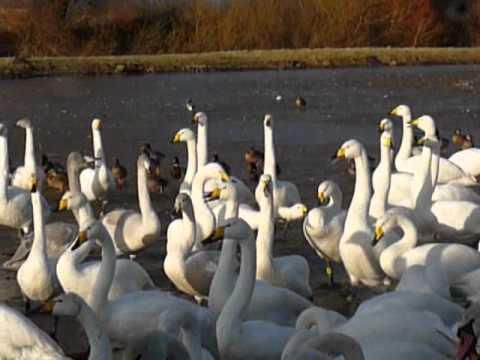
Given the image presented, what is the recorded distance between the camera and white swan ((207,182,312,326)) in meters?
7.27

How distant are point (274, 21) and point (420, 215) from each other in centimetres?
3421

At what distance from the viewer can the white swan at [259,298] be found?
727cm

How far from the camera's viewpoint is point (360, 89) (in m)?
27.3

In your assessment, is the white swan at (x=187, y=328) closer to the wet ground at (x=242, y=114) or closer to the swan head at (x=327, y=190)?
the wet ground at (x=242, y=114)

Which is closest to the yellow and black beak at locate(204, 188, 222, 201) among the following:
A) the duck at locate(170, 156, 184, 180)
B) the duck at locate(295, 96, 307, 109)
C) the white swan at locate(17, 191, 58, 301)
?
the white swan at locate(17, 191, 58, 301)

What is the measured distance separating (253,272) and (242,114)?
15121 mm

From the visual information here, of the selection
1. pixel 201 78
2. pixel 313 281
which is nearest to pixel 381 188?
pixel 313 281

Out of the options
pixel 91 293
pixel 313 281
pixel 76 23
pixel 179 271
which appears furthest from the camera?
pixel 76 23

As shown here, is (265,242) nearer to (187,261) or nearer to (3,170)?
(187,261)

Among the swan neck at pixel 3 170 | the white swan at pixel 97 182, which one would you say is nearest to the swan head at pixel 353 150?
the swan neck at pixel 3 170

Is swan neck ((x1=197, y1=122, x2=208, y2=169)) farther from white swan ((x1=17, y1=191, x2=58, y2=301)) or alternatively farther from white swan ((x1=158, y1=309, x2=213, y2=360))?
white swan ((x1=158, y1=309, x2=213, y2=360))

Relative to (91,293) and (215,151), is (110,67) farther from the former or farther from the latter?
Answer: (91,293)

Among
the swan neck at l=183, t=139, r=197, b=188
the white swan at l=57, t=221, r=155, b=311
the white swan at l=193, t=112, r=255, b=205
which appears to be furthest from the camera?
the swan neck at l=183, t=139, r=197, b=188

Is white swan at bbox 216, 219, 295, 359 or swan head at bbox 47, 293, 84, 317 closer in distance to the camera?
swan head at bbox 47, 293, 84, 317
